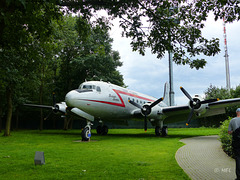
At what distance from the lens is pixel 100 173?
6012 mm

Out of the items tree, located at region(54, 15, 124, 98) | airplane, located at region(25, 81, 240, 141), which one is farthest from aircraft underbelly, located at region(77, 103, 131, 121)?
tree, located at region(54, 15, 124, 98)

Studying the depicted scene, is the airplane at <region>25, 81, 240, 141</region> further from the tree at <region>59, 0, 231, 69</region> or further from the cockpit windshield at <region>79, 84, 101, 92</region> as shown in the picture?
the tree at <region>59, 0, 231, 69</region>

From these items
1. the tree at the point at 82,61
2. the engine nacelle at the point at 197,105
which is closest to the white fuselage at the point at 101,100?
the engine nacelle at the point at 197,105

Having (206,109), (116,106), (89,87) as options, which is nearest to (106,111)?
(116,106)

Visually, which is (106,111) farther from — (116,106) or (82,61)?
(82,61)

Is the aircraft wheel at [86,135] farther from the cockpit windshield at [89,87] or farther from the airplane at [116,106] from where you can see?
the cockpit windshield at [89,87]

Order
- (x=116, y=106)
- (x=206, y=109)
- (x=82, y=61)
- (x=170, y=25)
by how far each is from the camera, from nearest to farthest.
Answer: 1. (x=170, y=25)
2. (x=206, y=109)
3. (x=116, y=106)
4. (x=82, y=61)

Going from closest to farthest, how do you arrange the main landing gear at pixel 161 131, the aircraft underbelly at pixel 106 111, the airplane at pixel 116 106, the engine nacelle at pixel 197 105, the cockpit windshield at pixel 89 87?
the airplane at pixel 116 106, the aircraft underbelly at pixel 106 111, the engine nacelle at pixel 197 105, the cockpit windshield at pixel 89 87, the main landing gear at pixel 161 131

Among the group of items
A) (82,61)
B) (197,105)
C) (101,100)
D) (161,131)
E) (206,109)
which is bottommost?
(161,131)

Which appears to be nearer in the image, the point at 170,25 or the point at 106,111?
the point at 170,25

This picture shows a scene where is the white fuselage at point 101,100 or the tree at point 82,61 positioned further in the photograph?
the tree at point 82,61

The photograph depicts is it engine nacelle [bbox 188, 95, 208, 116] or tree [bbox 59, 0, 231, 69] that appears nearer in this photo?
tree [bbox 59, 0, 231, 69]

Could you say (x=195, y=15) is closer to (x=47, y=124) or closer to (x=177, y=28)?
(x=177, y=28)

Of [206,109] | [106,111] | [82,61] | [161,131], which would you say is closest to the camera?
[206,109]
